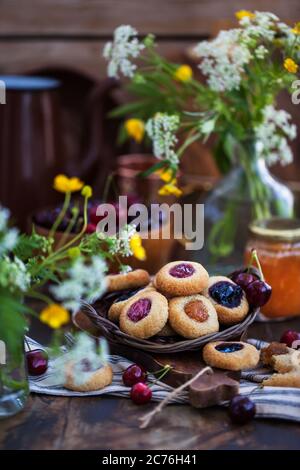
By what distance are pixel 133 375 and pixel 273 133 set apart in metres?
0.65

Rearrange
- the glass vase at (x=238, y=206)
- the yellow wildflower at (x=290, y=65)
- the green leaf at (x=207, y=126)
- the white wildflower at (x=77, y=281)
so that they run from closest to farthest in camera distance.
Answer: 1. the white wildflower at (x=77, y=281)
2. the yellow wildflower at (x=290, y=65)
3. the green leaf at (x=207, y=126)
4. the glass vase at (x=238, y=206)

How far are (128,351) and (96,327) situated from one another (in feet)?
0.24

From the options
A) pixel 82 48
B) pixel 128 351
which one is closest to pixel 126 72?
pixel 128 351

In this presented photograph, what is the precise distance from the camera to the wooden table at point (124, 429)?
2.57 ft

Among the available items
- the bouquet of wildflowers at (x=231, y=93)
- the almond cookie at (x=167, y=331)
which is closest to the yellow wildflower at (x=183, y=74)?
the bouquet of wildflowers at (x=231, y=93)

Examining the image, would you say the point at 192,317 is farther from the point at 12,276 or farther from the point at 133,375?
the point at 12,276

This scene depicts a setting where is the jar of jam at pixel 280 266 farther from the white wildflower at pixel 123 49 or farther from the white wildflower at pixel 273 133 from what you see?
the white wildflower at pixel 123 49

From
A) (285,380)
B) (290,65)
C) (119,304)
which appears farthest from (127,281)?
(290,65)

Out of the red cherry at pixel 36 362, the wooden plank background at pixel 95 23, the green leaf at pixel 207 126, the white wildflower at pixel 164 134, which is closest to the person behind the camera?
the red cherry at pixel 36 362

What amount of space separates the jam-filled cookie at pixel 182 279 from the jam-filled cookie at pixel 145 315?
0.02m

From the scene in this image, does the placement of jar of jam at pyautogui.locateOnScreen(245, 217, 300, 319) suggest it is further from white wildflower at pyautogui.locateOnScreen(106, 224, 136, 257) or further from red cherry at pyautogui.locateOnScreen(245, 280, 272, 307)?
white wildflower at pyautogui.locateOnScreen(106, 224, 136, 257)

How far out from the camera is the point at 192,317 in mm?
905

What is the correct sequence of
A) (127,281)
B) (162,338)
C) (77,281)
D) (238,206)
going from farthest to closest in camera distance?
(238,206)
(127,281)
(162,338)
(77,281)
